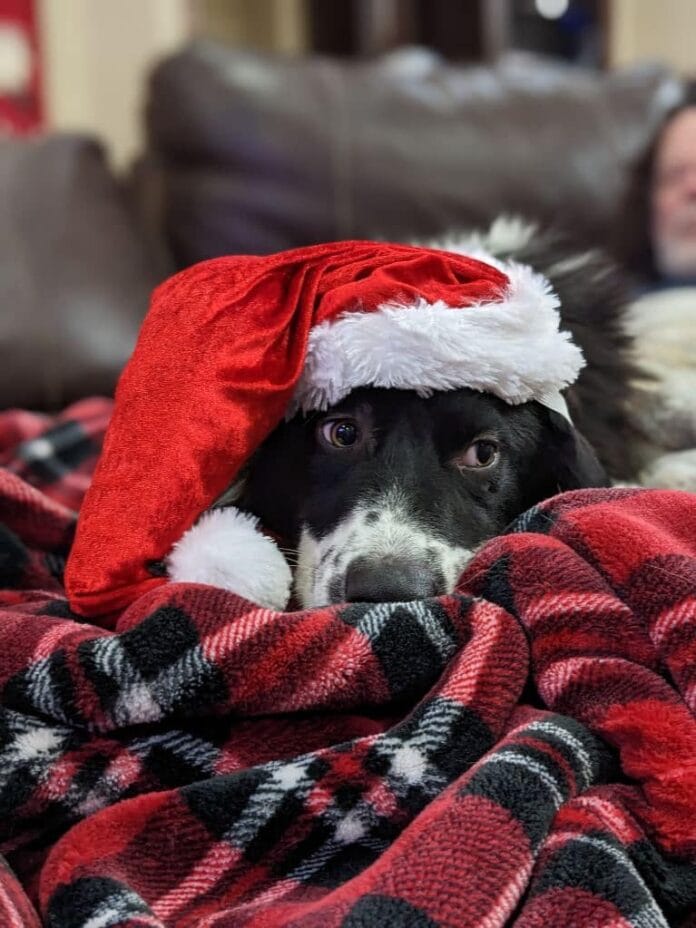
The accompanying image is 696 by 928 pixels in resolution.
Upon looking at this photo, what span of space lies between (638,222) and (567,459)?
Result: 1.30m

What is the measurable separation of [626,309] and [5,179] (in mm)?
1277

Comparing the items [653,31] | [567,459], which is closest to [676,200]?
[567,459]

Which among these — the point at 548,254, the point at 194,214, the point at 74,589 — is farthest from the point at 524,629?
the point at 194,214

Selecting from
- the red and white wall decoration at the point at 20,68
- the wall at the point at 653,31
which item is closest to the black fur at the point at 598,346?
the red and white wall decoration at the point at 20,68

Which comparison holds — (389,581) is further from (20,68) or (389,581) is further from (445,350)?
(20,68)

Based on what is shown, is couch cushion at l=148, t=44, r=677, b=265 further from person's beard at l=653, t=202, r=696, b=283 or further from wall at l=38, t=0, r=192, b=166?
wall at l=38, t=0, r=192, b=166

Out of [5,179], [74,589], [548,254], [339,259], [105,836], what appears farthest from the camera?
[5,179]

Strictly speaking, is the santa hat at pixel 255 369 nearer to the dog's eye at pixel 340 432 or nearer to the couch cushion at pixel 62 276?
the dog's eye at pixel 340 432

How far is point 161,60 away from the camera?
209 centimetres

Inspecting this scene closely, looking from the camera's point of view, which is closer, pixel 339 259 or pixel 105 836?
pixel 105 836

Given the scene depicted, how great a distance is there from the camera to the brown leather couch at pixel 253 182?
6.34ft

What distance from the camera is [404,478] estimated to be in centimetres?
101

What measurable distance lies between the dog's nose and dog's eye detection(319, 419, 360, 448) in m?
0.17

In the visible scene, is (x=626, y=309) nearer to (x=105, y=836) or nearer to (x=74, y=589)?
(x=74, y=589)
